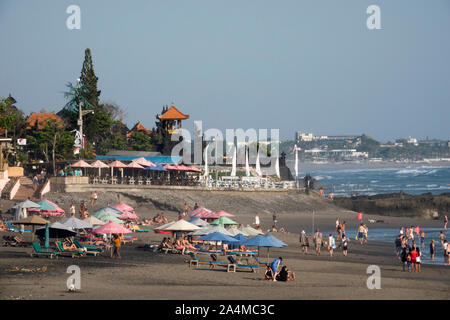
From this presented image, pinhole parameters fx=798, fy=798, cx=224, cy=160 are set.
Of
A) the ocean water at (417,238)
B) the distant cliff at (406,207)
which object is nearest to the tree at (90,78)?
the distant cliff at (406,207)

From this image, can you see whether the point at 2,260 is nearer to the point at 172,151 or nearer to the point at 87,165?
the point at 87,165

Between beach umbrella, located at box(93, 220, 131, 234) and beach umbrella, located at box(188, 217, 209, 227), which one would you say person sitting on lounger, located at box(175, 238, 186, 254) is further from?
beach umbrella, located at box(188, 217, 209, 227)

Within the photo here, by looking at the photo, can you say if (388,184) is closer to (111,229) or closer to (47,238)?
(111,229)

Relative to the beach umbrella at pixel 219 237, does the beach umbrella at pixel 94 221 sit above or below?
above

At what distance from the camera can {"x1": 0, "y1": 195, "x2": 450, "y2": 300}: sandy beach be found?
20.0 meters

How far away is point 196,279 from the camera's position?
23.2 metres

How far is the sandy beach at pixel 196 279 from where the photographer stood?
1998cm

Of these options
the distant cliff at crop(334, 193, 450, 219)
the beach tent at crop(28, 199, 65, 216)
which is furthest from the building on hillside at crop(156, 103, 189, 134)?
the beach tent at crop(28, 199, 65, 216)

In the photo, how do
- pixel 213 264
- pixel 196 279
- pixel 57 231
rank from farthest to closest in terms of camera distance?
pixel 57 231 < pixel 213 264 < pixel 196 279

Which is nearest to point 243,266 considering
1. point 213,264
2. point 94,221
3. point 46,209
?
point 213,264

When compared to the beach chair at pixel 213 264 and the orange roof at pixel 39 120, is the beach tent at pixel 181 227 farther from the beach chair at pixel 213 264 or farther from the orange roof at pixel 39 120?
the orange roof at pixel 39 120
